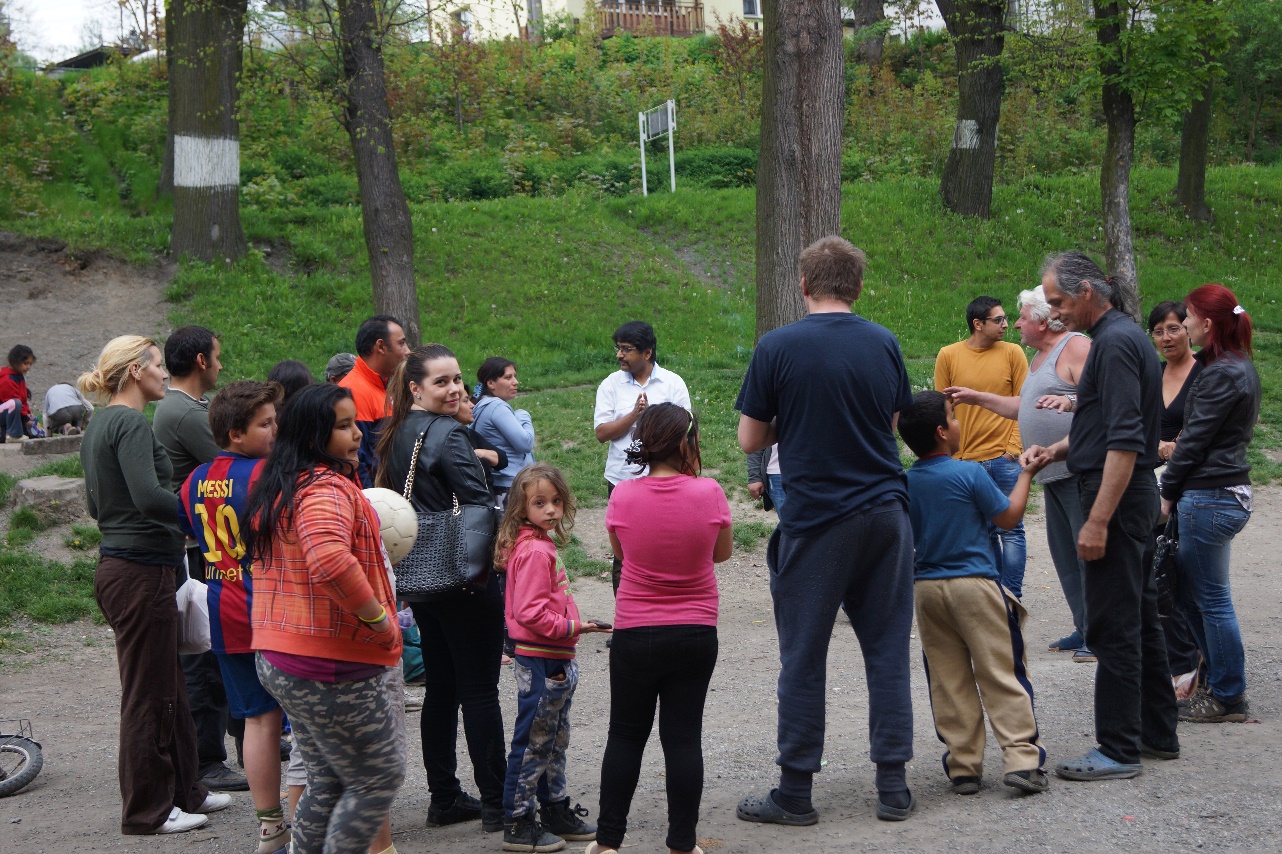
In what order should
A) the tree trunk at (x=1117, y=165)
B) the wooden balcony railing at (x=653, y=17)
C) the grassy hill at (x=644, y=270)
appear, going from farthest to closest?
the wooden balcony railing at (x=653, y=17), the tree trunk at (x=1117, y=165), the grassy hill at (x=644, y=270)

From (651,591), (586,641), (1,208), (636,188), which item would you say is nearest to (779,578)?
(651,591)

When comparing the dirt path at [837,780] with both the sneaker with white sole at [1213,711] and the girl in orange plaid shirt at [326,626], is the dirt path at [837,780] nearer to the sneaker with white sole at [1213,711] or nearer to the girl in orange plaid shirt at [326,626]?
the sneaker with white sole at [1213,711]

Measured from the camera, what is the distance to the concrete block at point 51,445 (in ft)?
36.0

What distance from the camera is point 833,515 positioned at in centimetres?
403

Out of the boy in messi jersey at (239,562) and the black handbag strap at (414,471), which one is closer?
the boy in messi jersey at (239,562)

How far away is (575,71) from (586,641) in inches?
906

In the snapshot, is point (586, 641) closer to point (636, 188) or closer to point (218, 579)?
point (218, 579)

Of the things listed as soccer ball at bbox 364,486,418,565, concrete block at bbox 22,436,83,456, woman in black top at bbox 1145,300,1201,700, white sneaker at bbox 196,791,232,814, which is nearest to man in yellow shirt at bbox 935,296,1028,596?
woman in black top at bbox 1145,300,1201,700

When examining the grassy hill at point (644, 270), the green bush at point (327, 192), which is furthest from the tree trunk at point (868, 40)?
the green bush at point (327, 192)

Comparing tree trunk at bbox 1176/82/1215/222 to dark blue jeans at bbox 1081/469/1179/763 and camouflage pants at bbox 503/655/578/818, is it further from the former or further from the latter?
camouflage pants at bbox 503/655/578/818

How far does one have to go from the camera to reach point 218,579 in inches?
165

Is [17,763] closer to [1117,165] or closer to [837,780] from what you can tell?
[837,780]

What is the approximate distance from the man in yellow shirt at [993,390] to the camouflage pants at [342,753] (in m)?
4.37

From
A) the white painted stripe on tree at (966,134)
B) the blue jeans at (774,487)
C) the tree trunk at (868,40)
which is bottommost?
the blue jeans at (774,487)
